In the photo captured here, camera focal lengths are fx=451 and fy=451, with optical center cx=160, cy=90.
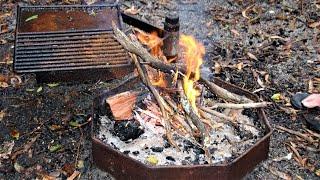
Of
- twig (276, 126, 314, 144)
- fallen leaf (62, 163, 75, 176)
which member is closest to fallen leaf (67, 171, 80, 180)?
fallen leaf (62, 163, 75, 176)

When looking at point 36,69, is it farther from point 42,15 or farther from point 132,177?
point 132,177

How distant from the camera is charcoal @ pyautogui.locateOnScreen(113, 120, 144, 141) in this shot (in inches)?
149

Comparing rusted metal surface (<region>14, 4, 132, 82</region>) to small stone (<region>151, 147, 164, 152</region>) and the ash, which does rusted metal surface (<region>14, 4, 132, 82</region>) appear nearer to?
the ash

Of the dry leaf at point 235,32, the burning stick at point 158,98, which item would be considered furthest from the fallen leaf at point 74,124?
the dry leaf at point 235,32

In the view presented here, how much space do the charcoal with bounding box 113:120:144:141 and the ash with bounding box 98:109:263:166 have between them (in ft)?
0.09

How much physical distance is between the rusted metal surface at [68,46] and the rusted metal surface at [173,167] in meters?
0.96

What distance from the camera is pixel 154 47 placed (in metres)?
5.00

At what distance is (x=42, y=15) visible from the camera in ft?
17.9

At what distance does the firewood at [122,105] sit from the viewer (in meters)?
3.92

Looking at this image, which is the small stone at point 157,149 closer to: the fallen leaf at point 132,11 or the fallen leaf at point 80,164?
the fallen leaf at point 80,164

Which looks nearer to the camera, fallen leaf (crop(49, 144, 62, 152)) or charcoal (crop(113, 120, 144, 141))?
charcoal (crop(113, 120, 144, 141))

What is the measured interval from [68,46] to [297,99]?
2523mm

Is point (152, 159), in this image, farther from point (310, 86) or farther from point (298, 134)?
point (310, 86)

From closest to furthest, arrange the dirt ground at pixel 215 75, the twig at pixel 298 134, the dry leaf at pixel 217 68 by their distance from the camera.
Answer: the dirt ground at pixel 215 75, the twig at pixel 298 134, the dry leaf at pixel 217 68
